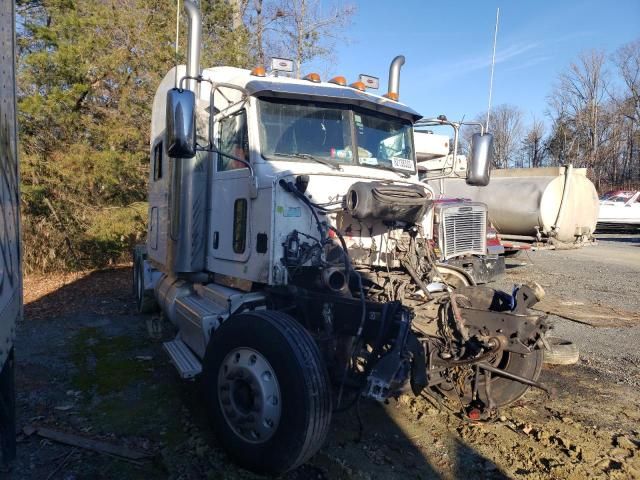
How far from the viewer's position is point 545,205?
13.0 m

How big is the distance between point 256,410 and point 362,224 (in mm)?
1811

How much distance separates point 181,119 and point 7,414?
2300 millimetres

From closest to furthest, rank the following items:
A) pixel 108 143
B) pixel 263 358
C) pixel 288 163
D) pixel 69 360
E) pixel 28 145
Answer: pixel 263 358 < pixel 288 163 < pixel 69 360 < pixel 28 145 < pixel 108 143

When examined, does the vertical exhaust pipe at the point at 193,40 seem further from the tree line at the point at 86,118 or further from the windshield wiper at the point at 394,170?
the tree line at the point at 86,118

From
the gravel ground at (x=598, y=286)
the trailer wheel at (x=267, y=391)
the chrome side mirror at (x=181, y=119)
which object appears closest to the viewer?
the trailer wheel at (x=267, y=391)

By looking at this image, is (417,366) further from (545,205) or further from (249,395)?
(545,205)

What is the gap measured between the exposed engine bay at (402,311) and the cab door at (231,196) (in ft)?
2.22

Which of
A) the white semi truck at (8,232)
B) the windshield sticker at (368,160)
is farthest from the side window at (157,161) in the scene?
the white semi truck at (8,232)

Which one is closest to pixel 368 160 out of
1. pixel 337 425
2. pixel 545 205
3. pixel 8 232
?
pixel 337 425

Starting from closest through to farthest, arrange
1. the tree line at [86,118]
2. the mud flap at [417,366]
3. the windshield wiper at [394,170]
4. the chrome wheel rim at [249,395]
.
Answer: the chrome wheel rim at [249,395] → the mud flap at [417,366] → the windshield wiper at [394,170] → the tree line at [86,118]

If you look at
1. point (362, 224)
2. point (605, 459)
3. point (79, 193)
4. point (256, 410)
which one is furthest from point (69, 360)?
point (79, 193)

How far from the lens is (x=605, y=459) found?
377 cm

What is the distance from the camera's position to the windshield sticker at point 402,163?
514cm

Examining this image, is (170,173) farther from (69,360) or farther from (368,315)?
(368,315)
